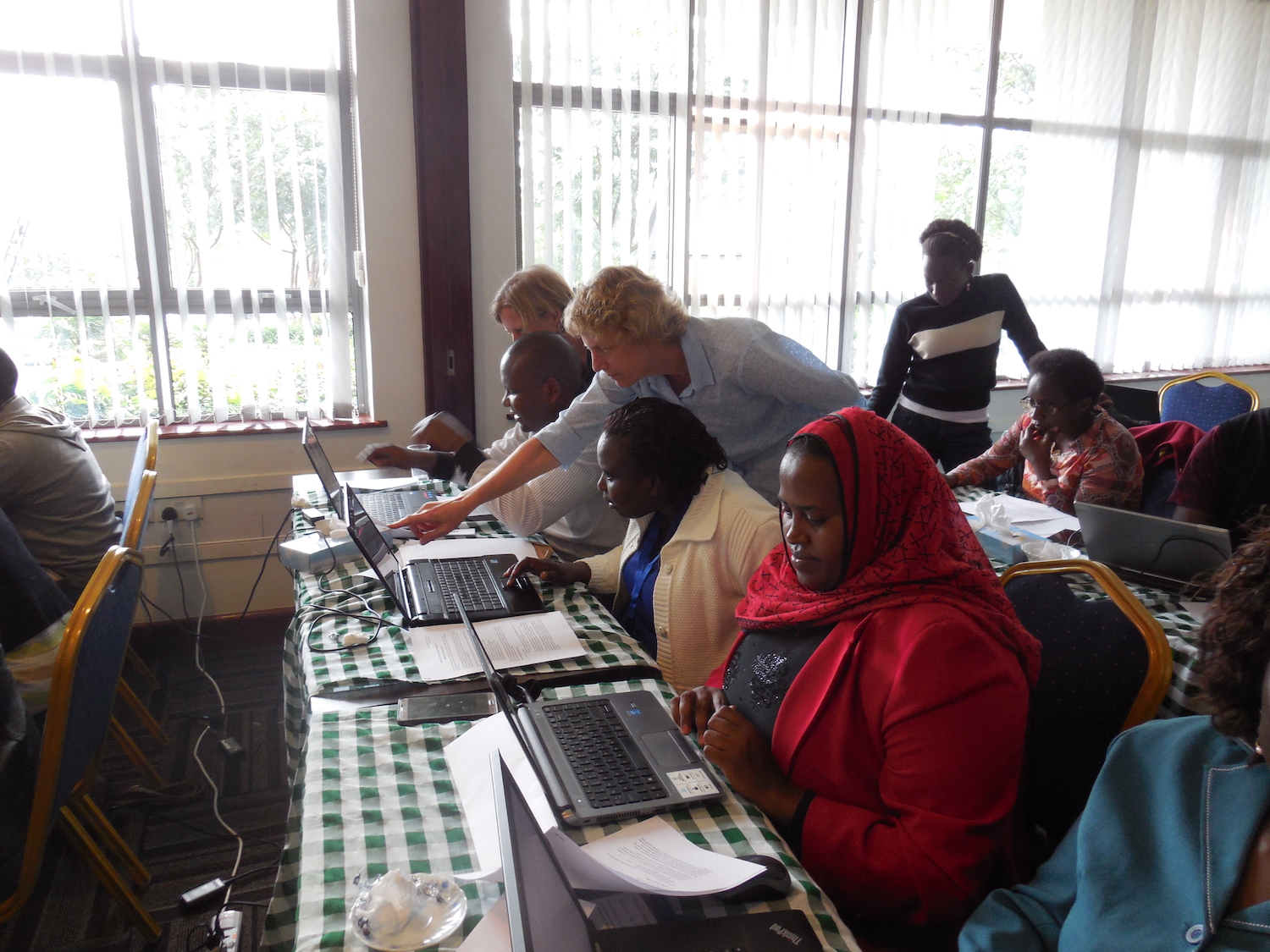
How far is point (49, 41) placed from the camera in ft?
9.05

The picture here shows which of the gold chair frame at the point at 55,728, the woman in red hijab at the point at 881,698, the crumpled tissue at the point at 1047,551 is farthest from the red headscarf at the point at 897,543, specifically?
the gold chair frame at the point at 55,728

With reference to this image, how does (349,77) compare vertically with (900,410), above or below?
above

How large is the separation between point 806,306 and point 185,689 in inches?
115

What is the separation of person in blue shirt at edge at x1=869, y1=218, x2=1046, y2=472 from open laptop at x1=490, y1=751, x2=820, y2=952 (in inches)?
102

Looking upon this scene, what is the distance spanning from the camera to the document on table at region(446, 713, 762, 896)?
79 cm

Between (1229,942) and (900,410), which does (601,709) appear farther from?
(900,410)

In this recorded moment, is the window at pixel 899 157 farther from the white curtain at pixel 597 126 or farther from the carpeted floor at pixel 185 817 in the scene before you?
the carpeted floor at pixel 185 817

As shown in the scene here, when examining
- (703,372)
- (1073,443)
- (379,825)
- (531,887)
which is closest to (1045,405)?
(1073,443)

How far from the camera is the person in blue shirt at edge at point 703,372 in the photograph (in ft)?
6.37

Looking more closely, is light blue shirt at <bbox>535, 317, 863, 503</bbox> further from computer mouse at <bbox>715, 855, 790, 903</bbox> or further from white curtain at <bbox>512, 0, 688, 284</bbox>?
white curtain at <bbox>512, 0, 688, 284</bbox>

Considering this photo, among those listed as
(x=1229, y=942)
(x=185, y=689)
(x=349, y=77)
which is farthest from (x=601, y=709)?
(x=349, y=77)

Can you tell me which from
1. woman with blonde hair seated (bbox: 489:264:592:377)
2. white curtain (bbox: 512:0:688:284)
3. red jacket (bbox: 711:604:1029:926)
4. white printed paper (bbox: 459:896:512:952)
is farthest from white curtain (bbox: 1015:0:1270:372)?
white printed paper (bbox: 459:896:512:952)

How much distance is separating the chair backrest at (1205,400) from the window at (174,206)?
3.31 m

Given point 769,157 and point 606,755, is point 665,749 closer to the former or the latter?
point 606,755
